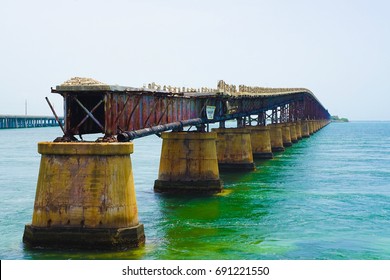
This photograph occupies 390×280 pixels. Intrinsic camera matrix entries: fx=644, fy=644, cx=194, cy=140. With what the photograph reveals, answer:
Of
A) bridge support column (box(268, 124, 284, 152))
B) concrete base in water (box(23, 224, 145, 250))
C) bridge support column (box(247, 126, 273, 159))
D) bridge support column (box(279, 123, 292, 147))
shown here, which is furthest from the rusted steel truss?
bridge support column (box(279, 123, 292, 147))

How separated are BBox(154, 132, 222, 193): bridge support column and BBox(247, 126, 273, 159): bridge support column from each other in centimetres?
3373

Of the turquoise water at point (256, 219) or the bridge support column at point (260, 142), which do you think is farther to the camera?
the bridge support column at point (260, 142)

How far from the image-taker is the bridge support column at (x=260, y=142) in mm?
77188

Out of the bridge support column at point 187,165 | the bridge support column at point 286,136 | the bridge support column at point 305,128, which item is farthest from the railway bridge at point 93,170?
the bridge support column at point 305,128

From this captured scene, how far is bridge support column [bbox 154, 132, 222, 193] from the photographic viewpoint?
4319 cm

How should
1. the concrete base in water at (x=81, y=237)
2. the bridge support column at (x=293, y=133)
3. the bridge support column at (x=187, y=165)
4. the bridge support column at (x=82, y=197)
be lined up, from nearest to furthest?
1. the bridge support column at (x=82, y=197)
2. the concrete base in water at (x=81, y=237)
3. the bridge support column at (x=187, y=165)
4. the bridge support column at (x=293, y=133)

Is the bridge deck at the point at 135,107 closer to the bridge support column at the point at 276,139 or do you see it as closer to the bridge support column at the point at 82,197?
the bridge support column at the point at 82,197

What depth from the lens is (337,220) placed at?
34.0 meters

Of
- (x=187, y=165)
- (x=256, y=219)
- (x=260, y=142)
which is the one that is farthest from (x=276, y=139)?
(x=256, y=219)

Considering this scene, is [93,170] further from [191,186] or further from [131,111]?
[191,186]

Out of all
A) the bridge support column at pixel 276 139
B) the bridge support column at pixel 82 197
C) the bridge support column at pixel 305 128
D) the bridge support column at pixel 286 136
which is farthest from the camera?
the bridge support column at pixel 305 128

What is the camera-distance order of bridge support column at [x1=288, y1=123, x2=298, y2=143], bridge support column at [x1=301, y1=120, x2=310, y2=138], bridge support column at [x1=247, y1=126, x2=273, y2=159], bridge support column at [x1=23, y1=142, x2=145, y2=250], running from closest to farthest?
bridge support column at [x1=23, y1=142, x2=145, y2=250], bridge support column at [x1=247, y1=126, x2=273, y2=159], bridge support column at [x1=288, y1=123, x2=298, y2=143], bridge support column at [x1=301, y1=120, x2=310, y2=138]

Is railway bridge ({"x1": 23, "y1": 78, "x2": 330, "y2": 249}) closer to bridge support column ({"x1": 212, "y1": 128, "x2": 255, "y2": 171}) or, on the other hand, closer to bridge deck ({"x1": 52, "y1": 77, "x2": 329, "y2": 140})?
bridge deck ({"x1": 52, "y1": 77, "x2": 329, "y2": 140})

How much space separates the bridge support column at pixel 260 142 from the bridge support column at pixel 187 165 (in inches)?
1328
